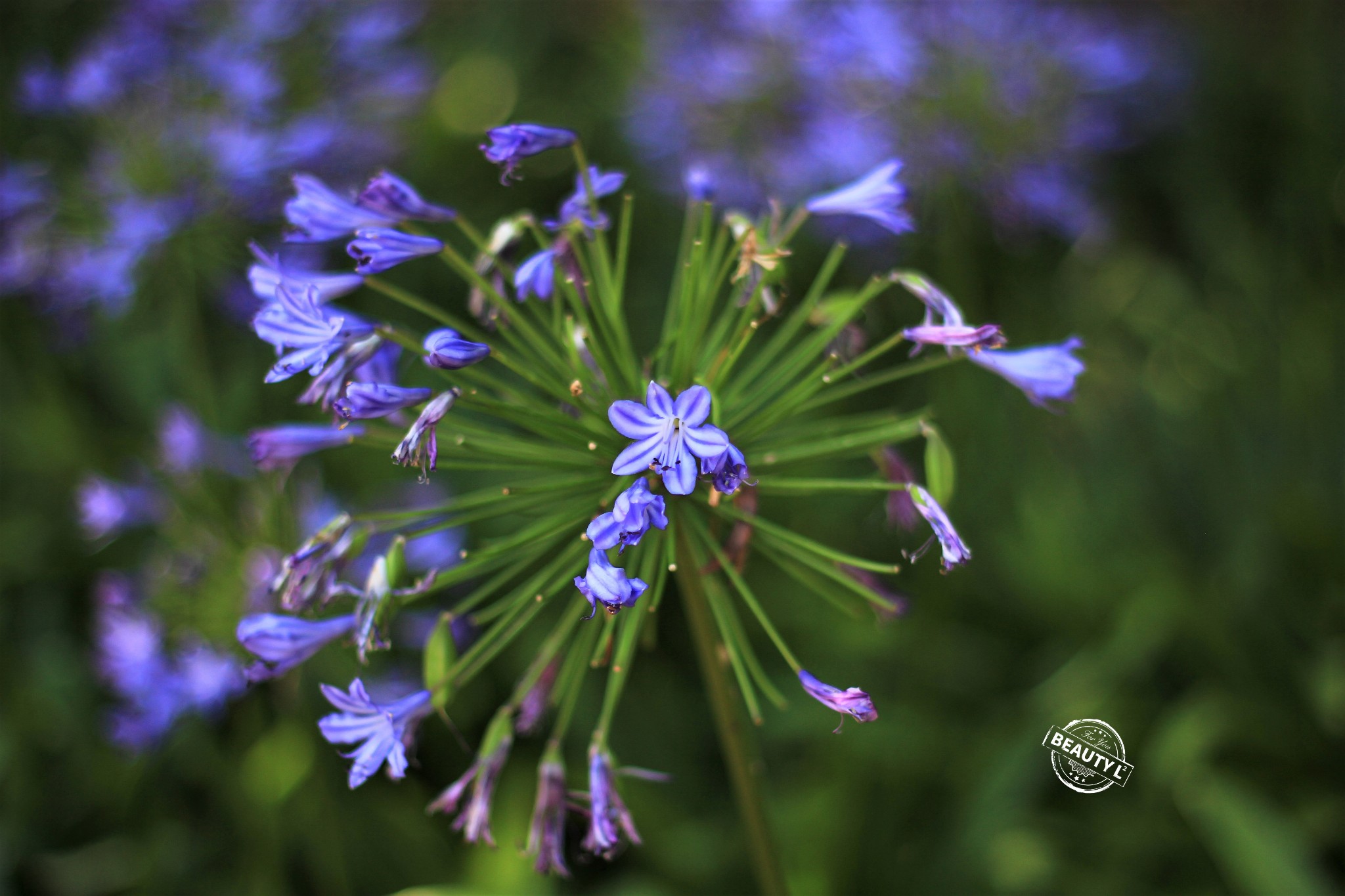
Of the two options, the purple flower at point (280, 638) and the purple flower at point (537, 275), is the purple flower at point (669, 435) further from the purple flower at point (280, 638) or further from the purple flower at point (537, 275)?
the purple flower at point (280, 638)

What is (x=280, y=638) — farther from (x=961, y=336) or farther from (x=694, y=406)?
(x=961, y=336)

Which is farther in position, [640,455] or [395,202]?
[395,202]

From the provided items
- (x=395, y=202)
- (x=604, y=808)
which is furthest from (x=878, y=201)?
(x=604, y=808)

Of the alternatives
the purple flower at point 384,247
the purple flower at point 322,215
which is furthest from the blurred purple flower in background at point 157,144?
the purple flower at point 384,247

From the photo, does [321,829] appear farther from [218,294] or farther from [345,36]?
[345,36]

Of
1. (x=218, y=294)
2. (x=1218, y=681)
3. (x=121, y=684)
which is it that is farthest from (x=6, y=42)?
(x=1218, y=681)

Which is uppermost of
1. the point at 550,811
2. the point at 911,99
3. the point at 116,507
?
the point at 911,99

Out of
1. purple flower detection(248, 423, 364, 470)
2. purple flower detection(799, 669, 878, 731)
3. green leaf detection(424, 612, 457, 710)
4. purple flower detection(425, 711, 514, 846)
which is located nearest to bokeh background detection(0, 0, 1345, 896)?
purple flower detection(425, 711, 514, 846)
